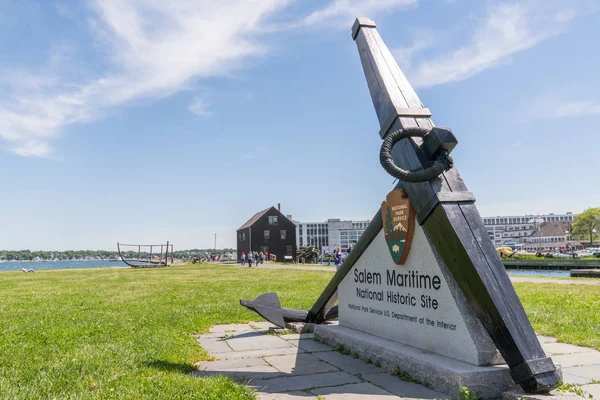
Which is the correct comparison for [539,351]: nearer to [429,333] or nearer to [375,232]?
[429,333]

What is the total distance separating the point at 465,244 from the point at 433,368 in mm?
1128

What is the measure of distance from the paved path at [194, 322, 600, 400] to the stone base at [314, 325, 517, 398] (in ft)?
0.35

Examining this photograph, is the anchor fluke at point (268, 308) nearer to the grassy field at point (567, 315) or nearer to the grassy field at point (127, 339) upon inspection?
the grassy field at point (127, 339)

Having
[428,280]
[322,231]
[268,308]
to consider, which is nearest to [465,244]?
[428,280]

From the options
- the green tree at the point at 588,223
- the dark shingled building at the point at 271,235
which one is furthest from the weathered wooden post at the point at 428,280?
the green tree at the point at 588,223

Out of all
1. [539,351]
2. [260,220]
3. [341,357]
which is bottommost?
[341,357]

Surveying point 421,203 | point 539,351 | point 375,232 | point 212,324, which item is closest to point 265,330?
point 212,324

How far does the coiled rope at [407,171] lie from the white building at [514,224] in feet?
587

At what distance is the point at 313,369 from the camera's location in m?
5.22

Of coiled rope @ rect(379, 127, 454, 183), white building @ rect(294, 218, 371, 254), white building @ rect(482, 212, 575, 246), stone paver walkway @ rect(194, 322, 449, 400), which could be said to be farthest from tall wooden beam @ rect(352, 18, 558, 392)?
white building @ rect(482, 212, 575, 246)

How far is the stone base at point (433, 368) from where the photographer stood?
13.0ft

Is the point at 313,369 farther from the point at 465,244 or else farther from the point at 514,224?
the point at 514,224

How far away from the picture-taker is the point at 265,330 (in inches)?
316

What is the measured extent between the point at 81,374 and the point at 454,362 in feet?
11.4
